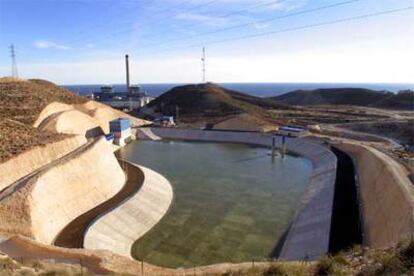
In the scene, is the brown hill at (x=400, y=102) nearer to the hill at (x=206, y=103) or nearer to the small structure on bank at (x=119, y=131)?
the hill at (x=206, y=103)

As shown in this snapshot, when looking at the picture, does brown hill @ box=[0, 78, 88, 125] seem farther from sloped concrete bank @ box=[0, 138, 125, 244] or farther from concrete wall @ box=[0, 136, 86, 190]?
sloped concrete bank @ box=[0, 138, 125, 244]

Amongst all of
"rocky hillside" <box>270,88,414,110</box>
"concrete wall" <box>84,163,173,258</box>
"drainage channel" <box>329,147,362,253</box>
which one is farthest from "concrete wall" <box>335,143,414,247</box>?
"rocky hillside" <box>270,88,414,110</box>

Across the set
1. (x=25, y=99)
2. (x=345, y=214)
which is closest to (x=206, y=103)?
(x=25, y=99)

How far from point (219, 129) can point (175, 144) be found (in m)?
9.52

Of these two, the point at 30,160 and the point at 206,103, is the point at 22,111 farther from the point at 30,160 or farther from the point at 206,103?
the point at 206,103

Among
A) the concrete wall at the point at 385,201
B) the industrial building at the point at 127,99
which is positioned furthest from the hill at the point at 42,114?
the industrial building at the point at 127,99

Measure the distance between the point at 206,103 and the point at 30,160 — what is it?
60400 millimetres

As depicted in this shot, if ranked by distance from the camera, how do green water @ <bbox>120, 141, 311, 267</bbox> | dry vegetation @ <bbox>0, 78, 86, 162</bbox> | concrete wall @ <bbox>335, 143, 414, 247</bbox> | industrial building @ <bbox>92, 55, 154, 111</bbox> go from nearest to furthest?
concrete wall @ <bbox>335, 143, 414, 247</bbox>
green water @ <bbox>120, 141, 311, 267</bbox>
dry vegetation @ <bbox>0, 78, 86, 162</bbox>
industrial building @ <bbox>92, 55, 154, 111</bbox>

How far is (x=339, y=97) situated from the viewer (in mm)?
122188

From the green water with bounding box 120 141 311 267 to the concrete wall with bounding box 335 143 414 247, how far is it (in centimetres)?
583

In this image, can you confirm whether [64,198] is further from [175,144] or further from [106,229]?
[175,144]

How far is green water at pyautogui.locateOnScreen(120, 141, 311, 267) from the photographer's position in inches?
852

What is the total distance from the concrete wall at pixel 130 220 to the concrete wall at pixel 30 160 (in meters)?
8.65

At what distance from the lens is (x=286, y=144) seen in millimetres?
51344
